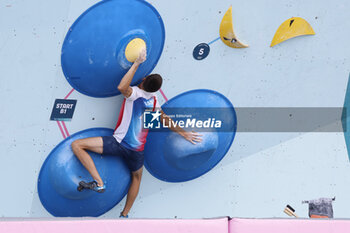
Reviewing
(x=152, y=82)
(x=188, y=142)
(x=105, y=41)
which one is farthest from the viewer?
(x=188, y=142)

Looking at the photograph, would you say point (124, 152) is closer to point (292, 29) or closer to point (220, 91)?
point (220, 91)

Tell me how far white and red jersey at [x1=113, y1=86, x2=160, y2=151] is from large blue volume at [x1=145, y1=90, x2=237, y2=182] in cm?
10

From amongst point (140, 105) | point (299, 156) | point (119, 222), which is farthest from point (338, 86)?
point (119, 222)

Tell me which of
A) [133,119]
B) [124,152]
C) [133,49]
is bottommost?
[124,152]

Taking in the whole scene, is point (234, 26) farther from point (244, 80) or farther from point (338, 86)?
point (338, 86)

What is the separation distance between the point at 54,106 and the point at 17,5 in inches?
25.4

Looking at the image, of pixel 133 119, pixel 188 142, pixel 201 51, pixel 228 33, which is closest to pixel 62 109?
pixel 133 119

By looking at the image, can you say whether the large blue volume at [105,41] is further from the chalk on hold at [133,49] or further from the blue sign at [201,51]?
A: the blue sign at [201,51]

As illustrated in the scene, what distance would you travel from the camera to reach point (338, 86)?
275 centimetres

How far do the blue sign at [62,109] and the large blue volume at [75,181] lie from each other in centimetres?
14

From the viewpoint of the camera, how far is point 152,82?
8.52 feet

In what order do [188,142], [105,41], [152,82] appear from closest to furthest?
[105,41] → [152,82] → [188,142]

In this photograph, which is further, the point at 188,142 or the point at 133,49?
the point at 188,142

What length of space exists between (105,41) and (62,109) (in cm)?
51
